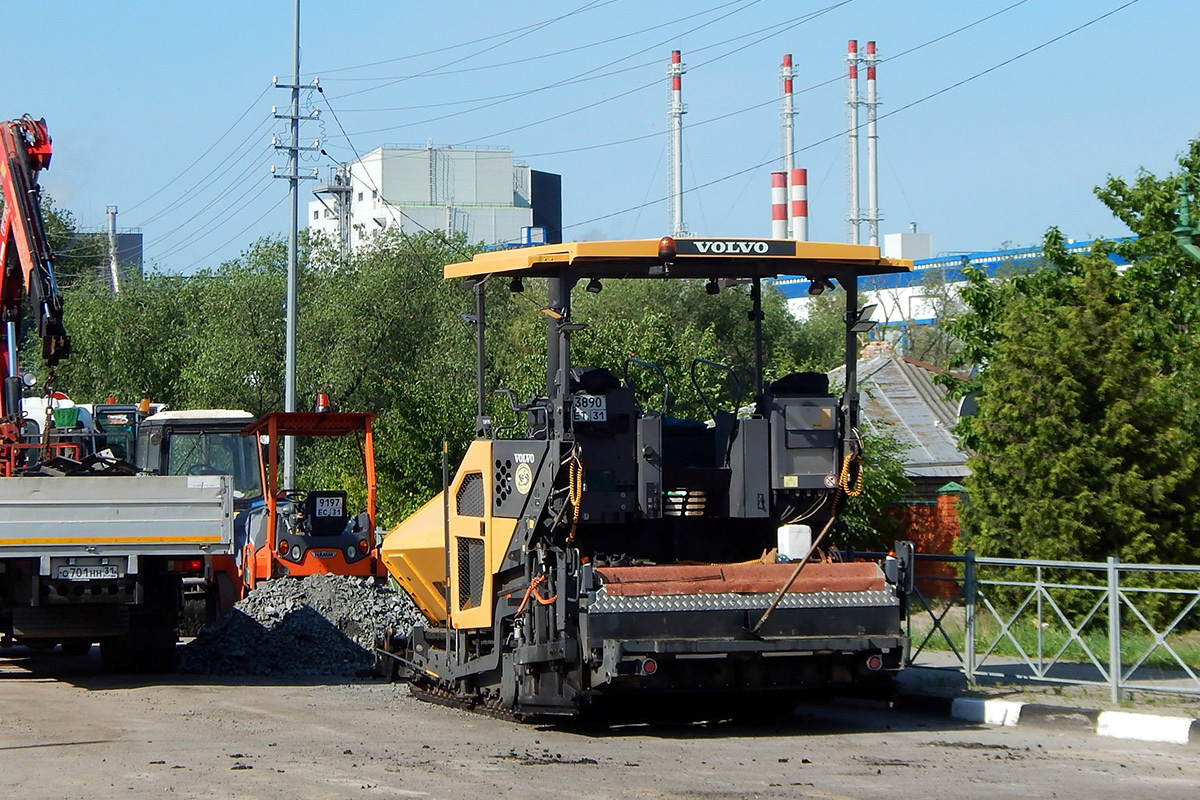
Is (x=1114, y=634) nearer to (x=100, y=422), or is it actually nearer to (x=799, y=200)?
(x=100, y=422)

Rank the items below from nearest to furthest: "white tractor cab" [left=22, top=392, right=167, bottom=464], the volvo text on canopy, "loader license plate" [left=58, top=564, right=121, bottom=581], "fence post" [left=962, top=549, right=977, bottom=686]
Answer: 1. the volvo text on canopy
2. "fence post" [left=962, top=549, right=977, bottom=686]
3. "loader license plate" [left=58, top=564, right=121, bottom=581]
4. "white tractor cab" [left=22, top=392, right=167, bottom=464]

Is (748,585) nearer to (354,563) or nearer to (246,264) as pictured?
(354,563)

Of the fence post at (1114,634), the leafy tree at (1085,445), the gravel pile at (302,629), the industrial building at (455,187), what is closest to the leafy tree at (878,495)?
the leafy tree at (1085,445)

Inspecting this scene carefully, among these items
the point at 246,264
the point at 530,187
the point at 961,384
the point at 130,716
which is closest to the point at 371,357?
the point at 246,264

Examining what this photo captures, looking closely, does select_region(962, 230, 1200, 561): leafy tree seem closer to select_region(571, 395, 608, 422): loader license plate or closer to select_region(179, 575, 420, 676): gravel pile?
select_region(179, 575, 420, 676): gravel pile

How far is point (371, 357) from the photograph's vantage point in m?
39.5

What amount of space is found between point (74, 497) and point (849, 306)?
724cm

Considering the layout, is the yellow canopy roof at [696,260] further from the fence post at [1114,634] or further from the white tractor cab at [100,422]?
the white tractor cab at [100,422]

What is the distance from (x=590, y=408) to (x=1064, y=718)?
399 centimetres

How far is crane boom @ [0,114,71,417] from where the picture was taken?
1709 cm

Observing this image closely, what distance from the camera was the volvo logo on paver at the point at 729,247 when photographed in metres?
10.8

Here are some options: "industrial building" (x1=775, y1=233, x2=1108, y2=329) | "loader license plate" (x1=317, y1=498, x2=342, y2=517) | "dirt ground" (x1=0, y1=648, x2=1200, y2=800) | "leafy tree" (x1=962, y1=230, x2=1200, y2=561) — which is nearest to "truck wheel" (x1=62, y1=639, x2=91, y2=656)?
"loader license plate" (x1=317, y1=498, x2=342, y2=517)

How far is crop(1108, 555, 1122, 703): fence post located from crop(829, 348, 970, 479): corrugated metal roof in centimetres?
1752

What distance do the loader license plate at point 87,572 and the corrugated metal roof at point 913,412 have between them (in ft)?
57.6
